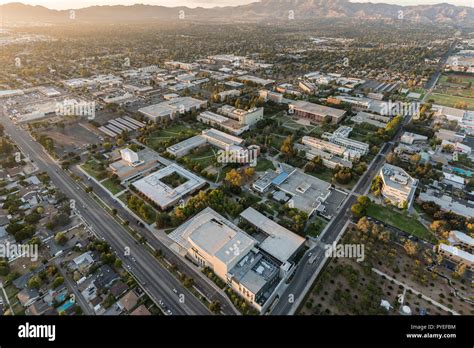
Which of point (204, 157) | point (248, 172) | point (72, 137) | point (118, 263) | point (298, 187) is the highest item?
point (72, 137)

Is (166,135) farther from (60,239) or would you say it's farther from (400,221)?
(400,221)

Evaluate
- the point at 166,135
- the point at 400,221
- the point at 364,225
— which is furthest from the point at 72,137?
the point at 400,221

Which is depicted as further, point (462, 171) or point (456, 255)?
point (462, 171)

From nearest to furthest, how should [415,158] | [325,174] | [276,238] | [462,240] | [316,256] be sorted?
[316,256] → [276,238] → [462,240] → [325,174] → [415,158]

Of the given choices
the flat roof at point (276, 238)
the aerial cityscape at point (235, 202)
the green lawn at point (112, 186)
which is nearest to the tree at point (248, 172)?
the aerial cityscape at point (235, 202)

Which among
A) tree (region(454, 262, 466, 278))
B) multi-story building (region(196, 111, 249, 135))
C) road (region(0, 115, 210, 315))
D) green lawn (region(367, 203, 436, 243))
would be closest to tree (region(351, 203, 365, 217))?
green lawn (region(367, 203, 436, 243))

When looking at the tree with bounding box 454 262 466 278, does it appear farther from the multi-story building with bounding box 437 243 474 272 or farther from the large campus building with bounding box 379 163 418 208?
the large campus building with bounding box 379 163 418 208
